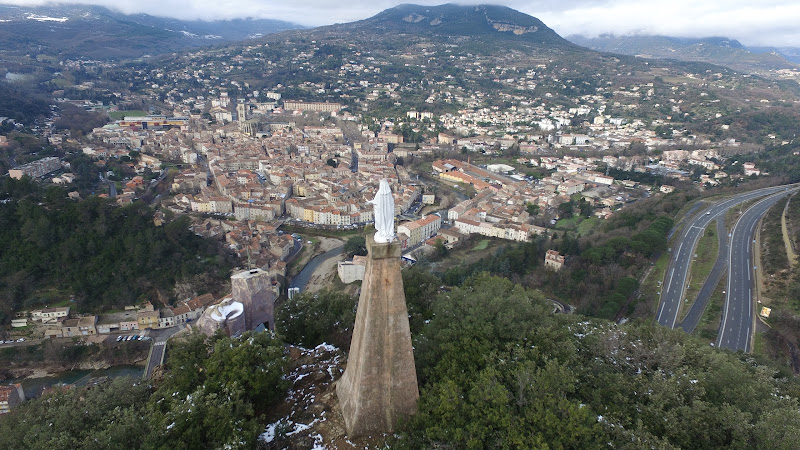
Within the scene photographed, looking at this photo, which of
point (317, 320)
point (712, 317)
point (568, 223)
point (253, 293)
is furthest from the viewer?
point (568, 223)

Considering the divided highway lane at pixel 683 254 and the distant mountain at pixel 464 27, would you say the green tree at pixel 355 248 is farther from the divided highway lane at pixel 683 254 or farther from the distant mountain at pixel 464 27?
the distant mountain at pixel 464 27

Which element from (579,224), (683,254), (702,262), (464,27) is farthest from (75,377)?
(464,27)

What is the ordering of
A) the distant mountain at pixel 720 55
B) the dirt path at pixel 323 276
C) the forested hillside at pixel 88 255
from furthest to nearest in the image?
the distant mountain at pixel 720 55 → the dirt path at pixel 323 276 → the forested hillside at pixel 88 255

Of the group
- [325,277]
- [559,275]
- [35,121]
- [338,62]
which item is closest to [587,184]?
[559,275]


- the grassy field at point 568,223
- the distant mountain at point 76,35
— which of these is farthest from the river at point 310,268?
the distant mountain at point 76,35

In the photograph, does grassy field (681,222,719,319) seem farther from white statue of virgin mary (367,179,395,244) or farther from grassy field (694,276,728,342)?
white statue of virgin mary (367,179,395,244)

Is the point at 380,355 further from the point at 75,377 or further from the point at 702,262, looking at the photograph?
the point at 702,262
